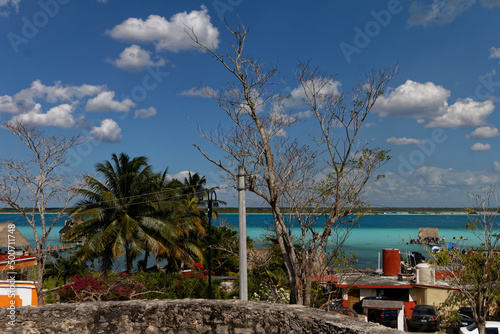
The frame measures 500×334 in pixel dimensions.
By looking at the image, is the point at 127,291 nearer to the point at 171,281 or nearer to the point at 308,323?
the point at 171,281

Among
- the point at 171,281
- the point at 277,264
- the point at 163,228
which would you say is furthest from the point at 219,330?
the point at 163,228

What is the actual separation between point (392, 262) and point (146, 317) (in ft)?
89.6

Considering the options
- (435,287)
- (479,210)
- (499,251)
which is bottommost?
(435,287)

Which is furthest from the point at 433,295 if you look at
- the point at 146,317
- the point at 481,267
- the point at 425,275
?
the point at 146,317

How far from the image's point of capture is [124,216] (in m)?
23.9

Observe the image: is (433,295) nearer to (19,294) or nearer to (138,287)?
(138,287)

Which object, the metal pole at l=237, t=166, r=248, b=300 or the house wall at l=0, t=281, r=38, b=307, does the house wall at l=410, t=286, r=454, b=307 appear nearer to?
the metal pole at l=237, t=166, r=248, b=300

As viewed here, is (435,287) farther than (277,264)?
Yes

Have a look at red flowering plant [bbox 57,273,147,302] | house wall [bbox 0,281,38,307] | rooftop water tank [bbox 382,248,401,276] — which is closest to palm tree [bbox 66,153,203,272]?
red flowering plant [bbox 57,273,147,302]

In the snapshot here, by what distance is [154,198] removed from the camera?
25984 mm

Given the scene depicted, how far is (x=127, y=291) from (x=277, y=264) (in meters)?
8.33

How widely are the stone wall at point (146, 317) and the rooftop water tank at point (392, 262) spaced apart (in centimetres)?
2647

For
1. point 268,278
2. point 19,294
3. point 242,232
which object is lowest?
point 268,278

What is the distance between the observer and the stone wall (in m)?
7.74
